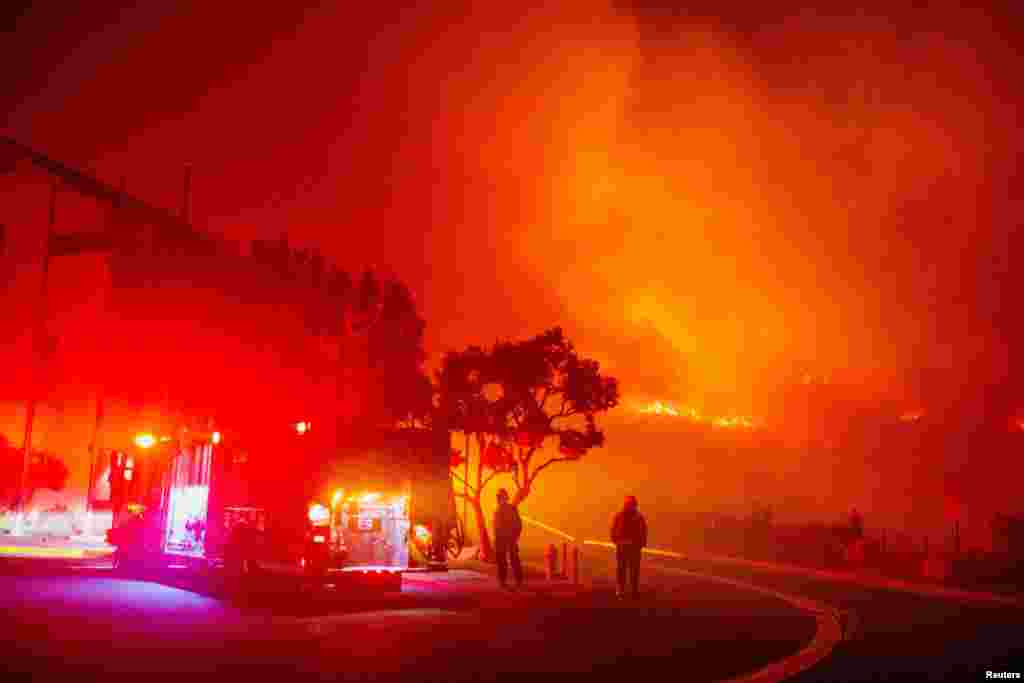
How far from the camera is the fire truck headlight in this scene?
1558cm

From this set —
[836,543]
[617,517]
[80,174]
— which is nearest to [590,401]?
[836,543]

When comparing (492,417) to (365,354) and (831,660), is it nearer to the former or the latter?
(365,354)

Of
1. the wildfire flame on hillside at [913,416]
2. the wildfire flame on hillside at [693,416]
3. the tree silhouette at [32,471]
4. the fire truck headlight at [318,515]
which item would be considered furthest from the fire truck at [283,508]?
the wildfire flame on hillside at [913,416]

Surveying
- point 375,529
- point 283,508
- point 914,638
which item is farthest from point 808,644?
point 283,508

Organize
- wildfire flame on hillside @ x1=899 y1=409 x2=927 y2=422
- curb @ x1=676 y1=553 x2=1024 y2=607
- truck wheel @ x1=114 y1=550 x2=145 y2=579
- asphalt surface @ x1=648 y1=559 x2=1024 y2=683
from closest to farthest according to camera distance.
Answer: asphalt surface @ x1=648 y1=559 x2=1024 y2=683 → curb @ x1=676 y1=553 x2=1024 y2=607 → truck wheel @ x1=114 y1=550 x2=145 y2=579 → wildfire flame on hillside @ x1=899 y1=409 x2=927 y2=422

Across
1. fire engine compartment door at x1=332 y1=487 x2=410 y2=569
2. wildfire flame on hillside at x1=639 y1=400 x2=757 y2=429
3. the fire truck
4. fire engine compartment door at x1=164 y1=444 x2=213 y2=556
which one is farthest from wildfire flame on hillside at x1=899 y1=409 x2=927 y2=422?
fire engine compartment door at x1=164 y1=444 x2=213 y2=556

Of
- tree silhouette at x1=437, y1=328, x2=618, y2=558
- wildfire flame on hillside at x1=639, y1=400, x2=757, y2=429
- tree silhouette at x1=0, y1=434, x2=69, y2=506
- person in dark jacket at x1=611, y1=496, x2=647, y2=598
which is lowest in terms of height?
person in dark jacket at x1=611, y1=496, x2=647, y2=598

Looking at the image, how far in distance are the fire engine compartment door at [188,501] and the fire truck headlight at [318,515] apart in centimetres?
293

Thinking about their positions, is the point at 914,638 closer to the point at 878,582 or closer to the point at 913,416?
the point at 878,582

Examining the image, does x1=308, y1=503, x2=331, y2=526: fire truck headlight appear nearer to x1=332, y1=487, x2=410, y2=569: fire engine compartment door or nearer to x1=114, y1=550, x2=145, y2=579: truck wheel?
x1=332, y1=487, x2=410, y2=569: fire engine compartment door

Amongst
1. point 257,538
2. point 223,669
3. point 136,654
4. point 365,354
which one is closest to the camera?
point 223,669

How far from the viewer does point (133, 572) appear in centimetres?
1953

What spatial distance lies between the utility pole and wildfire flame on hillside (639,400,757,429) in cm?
4112

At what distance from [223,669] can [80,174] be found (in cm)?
2662
